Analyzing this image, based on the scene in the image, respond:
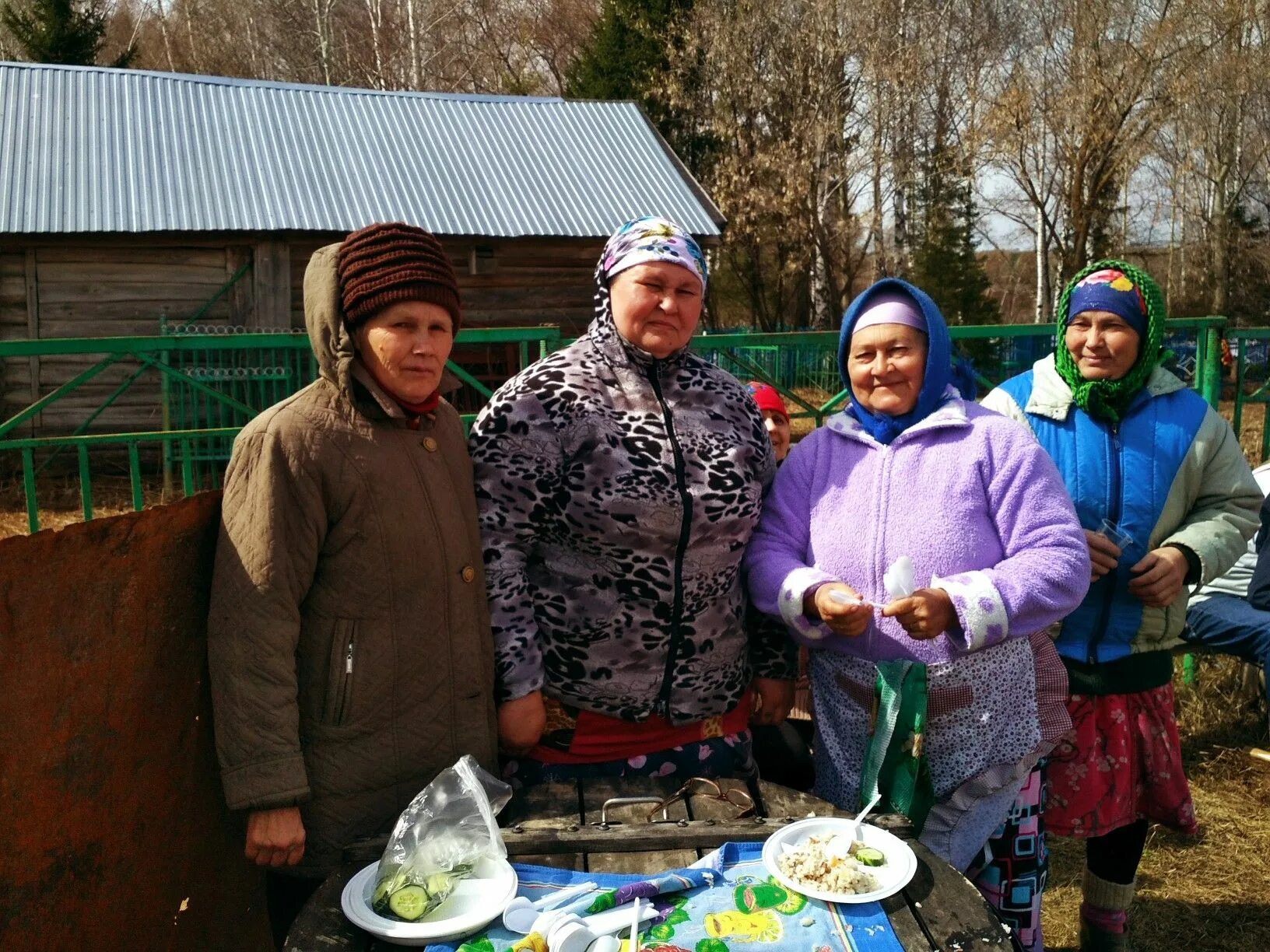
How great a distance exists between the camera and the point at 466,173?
12.3 meters

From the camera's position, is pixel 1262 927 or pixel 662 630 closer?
pixel 662 630

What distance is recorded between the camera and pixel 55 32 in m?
20.8

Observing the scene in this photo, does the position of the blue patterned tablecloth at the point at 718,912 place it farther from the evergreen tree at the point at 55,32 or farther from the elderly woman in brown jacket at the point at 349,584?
the evergreen tree at the point at 55,32

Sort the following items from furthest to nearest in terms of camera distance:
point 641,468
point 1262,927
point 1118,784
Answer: point 1262,927
point 1118,784
point 641,468

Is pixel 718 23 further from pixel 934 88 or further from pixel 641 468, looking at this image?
pixel 641 468

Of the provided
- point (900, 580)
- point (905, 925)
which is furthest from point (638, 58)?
point (905, 925)

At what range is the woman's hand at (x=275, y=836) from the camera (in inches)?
72.8

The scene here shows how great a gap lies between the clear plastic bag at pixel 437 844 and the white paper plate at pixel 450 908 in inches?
0.6

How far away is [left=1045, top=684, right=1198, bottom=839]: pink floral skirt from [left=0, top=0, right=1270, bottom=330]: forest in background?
1903 centimetres

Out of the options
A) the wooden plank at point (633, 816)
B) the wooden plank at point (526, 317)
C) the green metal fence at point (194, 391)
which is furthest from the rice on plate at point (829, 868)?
the wooden plank at point (526, 317)

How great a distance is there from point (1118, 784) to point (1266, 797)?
201 centimetres

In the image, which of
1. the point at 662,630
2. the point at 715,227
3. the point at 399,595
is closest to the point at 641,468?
the point at 662,630

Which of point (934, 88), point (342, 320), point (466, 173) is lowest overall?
point (342, 320)

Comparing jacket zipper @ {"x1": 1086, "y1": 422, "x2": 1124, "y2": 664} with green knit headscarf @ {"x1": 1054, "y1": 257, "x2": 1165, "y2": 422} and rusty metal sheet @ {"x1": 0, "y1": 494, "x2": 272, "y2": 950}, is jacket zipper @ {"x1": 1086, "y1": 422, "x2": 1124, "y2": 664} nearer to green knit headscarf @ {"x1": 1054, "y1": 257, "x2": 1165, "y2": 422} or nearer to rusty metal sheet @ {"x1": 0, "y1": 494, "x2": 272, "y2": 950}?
green knit headscarf @ {"x1": 1054, "y1": 257, "x2": 1165, "y2": 422}
